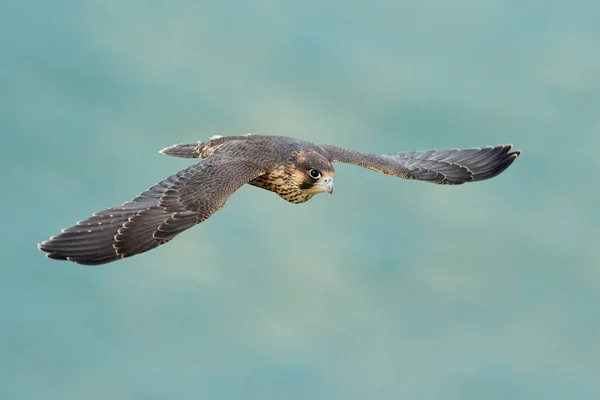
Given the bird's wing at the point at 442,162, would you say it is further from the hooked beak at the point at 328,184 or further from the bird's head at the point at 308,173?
the hooked beak at the point at 328,184

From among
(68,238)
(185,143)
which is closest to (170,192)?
(68,238)

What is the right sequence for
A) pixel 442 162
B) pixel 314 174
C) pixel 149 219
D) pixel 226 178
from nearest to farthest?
pixel 149 219
pixel 226 178
pixel 314 174
pixel 442 162

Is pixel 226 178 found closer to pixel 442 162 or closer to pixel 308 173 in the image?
pixel 308 173

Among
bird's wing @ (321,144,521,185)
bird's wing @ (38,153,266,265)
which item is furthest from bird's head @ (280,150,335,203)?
bird's wing @ (321,144,521,185)

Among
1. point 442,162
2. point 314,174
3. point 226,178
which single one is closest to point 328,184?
point 314,174

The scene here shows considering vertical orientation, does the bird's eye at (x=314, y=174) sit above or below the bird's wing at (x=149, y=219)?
above

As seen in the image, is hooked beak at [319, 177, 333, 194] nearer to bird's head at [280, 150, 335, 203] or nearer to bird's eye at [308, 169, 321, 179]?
bird's head at [280, 150, 335, 203]

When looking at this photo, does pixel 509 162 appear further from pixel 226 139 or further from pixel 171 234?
pixel 171 234

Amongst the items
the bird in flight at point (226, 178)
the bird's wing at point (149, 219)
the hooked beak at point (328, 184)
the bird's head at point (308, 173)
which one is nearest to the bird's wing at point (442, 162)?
the bird in flight at point (226, 178)
